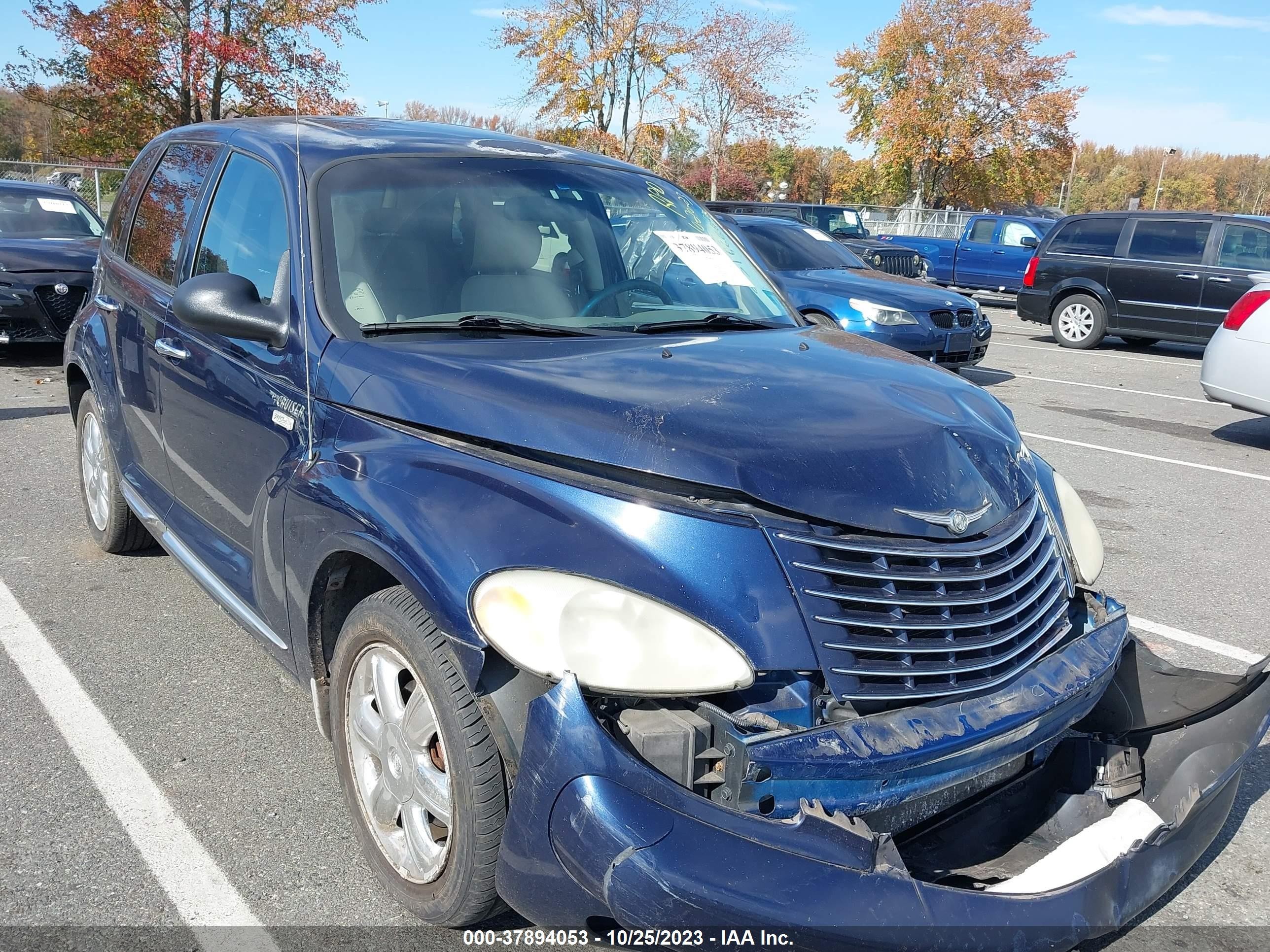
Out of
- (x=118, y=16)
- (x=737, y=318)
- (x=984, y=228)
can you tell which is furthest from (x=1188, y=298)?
(x=118, y=16)

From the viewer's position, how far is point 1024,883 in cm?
208

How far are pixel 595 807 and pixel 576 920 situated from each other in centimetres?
26

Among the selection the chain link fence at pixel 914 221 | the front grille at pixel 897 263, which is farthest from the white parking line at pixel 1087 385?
the chain link fence at pixel 914 221

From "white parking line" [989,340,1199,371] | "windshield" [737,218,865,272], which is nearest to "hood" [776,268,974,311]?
"windshield" [737,218,865,272]

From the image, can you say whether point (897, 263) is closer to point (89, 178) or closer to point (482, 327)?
point (482, 327)

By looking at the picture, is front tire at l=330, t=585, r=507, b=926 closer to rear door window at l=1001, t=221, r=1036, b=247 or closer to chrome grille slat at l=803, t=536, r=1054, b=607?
chrome grille slat at l=803, t=536, r=1054, b=607

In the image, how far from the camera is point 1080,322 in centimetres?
1498

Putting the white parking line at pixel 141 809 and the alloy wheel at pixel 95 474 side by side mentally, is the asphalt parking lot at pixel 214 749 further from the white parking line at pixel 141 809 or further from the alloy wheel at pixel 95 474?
the alloy wheel at pixel 95 474

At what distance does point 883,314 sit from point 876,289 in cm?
42

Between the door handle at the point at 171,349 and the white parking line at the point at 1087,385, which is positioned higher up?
the door handle at the point at 171,349

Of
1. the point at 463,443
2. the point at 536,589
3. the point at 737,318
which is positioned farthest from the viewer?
the point at 737,318

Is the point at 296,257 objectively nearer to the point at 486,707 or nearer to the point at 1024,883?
the point at 486,707

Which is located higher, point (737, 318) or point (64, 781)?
point (737, 318)

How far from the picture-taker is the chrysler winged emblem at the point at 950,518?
88.0 inches
